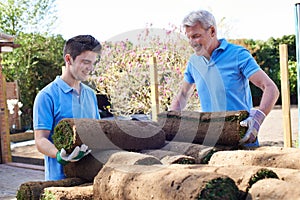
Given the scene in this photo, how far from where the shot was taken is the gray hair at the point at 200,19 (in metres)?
2.49

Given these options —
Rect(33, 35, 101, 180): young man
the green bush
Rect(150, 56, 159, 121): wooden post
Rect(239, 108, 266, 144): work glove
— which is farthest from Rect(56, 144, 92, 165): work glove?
the green bush

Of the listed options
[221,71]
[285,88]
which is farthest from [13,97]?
[221,71]

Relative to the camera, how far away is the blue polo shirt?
8.58ft

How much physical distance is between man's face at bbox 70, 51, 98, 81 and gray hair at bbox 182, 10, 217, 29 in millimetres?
600

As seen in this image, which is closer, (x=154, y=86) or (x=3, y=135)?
(x=154, y=86)

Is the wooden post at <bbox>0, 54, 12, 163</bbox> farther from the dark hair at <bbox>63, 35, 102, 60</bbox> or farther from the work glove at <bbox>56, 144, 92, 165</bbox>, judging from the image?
the work glove at <bbox>56, 144, 92, 165</bbox>

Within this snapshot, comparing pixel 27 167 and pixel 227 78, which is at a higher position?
pixel 227 78

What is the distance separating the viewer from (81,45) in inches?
87.4

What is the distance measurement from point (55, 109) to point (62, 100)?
61 millimetres

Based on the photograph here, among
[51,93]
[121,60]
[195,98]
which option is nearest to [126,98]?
[121,60]

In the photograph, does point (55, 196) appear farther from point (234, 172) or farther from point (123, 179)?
point (234, 172)

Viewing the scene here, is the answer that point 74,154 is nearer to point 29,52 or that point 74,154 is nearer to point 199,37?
point 199,37

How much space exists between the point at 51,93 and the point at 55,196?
2.18 feet

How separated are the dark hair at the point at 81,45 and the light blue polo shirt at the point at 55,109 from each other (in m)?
0.20
